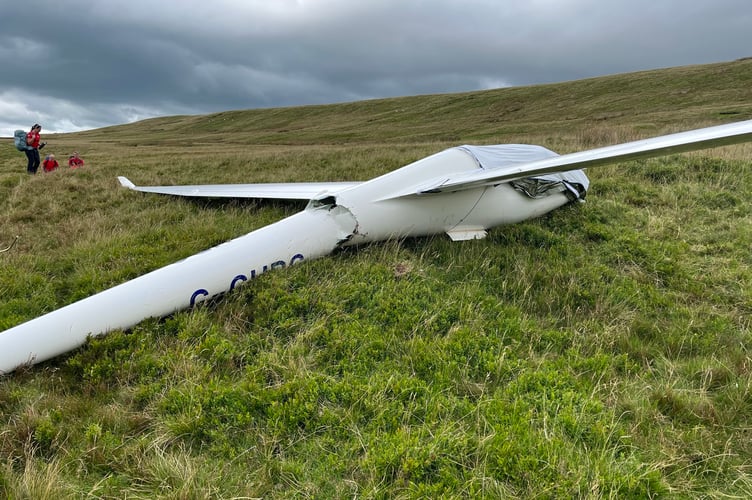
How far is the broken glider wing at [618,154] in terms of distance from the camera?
4.16m

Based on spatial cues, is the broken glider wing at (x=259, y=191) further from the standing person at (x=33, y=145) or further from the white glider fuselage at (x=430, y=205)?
the standing person at (x=33, y=145)

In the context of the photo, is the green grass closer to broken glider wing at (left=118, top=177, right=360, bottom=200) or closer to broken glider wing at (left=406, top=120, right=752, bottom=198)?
broken glider wing at (left=406, top=120, right=752, bottom=198)

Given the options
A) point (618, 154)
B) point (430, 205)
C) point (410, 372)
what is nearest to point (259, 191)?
point (430, 205)

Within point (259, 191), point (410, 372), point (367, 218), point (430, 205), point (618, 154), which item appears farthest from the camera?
point (259, 191)

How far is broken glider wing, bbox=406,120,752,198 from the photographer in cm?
416

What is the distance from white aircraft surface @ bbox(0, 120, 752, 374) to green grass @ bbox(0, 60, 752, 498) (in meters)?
0.21

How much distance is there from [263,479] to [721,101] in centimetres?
6178

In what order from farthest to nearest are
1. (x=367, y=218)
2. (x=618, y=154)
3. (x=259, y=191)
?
1. (x=259, y=191)
2. (x=367, y=218)
3. (x=618, y=154)

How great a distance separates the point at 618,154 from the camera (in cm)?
475

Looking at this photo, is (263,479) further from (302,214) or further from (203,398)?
(302,214)

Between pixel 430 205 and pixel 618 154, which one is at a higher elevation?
pixel 618 154

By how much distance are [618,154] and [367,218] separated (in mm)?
3393

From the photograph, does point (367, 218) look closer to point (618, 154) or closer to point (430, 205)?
point (430, 205)

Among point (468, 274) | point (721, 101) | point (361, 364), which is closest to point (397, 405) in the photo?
point (361, 364)
